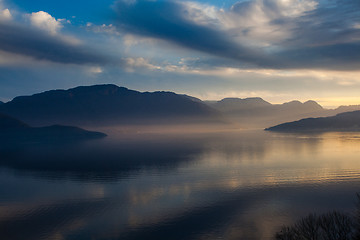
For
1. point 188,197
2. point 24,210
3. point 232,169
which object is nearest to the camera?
point 24,210

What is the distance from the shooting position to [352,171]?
7644 centimetres

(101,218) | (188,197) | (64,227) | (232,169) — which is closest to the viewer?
(64,227)

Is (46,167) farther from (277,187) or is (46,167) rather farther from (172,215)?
(277,187)

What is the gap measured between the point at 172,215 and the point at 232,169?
46395 mm

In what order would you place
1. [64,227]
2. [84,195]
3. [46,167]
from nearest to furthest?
[64,227] → [84,195] → [46,167]

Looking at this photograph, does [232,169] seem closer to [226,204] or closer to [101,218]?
[226,204]

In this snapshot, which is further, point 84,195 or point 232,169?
A: point 232,169

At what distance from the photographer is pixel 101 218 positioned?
40.4m

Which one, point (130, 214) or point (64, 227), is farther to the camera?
point (130, 214)

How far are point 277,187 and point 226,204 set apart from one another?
17.9m

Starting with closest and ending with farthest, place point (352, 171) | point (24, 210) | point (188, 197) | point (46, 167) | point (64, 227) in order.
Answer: point (64, 227) < point (24, 210) < point (188, 197) < point (352, 171) < point (46, 167)

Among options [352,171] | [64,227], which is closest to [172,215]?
[64,227]

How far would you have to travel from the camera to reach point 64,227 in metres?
37.2

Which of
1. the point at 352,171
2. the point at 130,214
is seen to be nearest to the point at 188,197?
the point at 130,214
